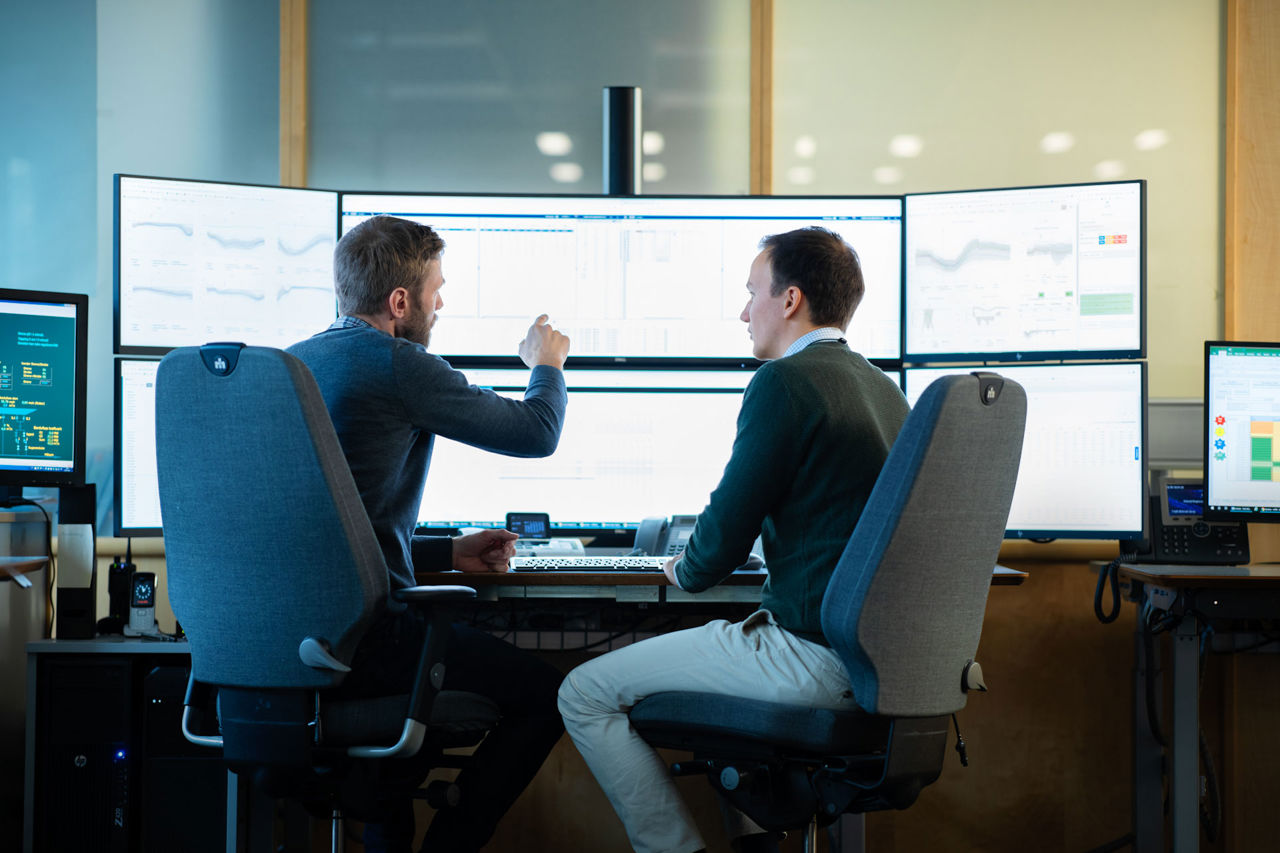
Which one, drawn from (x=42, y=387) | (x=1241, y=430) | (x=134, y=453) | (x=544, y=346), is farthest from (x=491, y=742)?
(x=1241, y=430)

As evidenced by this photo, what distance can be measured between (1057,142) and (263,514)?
94.9 inches

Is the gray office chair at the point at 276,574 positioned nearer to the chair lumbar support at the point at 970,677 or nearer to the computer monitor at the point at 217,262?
the chair lumbar support at the point at 970,677

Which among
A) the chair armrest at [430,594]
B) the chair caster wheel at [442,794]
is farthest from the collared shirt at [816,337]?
the chair caster wheel at [442,794]

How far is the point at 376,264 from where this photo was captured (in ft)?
6.00

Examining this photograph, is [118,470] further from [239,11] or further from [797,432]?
[797,432]

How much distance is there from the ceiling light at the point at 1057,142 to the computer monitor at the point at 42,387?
2.50m

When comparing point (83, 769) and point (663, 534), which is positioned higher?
point (663, 534)

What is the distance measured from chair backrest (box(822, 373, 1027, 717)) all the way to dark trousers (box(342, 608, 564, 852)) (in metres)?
0.56

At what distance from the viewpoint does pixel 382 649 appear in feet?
5.12

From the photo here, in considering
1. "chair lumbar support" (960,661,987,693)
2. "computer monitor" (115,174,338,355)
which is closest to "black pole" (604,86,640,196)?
"computer monitor" (115,174,338,355)

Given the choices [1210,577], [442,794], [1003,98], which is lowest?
[442,794]

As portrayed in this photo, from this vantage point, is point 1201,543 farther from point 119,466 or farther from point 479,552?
point 119,466

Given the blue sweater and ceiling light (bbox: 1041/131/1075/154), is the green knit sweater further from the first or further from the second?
ceiling light (bbox: 1041/131/1075/154)

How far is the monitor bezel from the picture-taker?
247 cm
